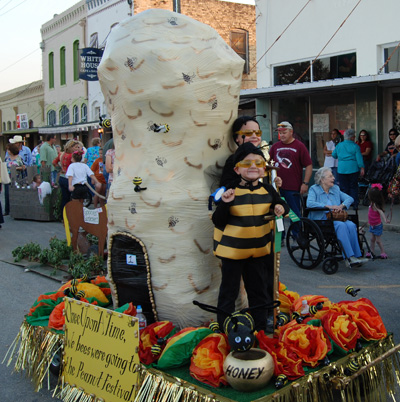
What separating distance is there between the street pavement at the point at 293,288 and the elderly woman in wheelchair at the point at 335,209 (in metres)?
0.28

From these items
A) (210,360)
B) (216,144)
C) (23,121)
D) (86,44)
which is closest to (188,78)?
(216,144)

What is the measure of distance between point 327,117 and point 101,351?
1149 centimetres

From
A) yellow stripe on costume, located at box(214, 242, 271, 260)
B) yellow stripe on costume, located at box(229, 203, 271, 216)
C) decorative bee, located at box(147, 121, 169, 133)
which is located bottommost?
yellow stripe on costume, located at box(214, 242, 271, 260)

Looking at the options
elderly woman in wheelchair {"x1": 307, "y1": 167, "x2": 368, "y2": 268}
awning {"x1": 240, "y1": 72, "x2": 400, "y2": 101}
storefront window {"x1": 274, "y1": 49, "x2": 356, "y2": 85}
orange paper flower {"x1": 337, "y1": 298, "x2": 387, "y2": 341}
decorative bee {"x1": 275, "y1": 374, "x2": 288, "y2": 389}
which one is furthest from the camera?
storefront window {"x1": 274, "y1": 49, "x2": 356, "y2": 85}

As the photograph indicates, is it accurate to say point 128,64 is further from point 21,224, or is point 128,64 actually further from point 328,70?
point 328,70

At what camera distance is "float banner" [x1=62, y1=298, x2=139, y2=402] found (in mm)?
3541

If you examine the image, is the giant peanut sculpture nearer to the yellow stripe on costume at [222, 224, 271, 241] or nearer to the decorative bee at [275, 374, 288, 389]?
the yellow stripe on costume at [222, 224, 271, 241]

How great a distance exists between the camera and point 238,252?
3.85 metres

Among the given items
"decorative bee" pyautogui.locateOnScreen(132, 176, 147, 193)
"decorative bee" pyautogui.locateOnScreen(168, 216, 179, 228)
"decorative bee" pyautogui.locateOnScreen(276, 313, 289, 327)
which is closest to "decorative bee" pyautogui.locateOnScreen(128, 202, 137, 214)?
"decorative bee" pyautogui.locateOnScreen(132, 176, 147, 193)

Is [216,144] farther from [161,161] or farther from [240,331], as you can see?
[240,331]

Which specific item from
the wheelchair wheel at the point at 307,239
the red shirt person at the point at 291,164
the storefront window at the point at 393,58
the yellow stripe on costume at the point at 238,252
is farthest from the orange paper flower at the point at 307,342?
the storefront window at the point at 393,58

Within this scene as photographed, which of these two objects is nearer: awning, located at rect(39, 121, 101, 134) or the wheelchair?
the wheelchair

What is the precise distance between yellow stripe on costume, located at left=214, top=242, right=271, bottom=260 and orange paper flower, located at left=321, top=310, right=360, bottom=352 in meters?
0.63

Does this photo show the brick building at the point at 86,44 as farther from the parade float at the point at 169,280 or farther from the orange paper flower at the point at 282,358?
the orange paper flower at the point at 282,358
